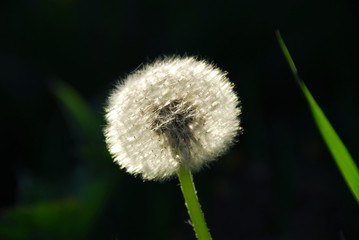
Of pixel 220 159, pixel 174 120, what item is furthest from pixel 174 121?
pixel 220 159

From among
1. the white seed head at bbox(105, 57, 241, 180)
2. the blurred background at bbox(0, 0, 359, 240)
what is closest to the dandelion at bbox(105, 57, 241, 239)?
the white seed head at bbox(105, 57, 241, 180)
